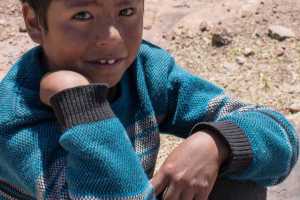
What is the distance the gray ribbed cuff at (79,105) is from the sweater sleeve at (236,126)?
1.27 ft

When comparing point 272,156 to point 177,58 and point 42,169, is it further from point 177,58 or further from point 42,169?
point 177,58

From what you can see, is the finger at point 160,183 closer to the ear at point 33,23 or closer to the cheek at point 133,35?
the cheek at point 133,35

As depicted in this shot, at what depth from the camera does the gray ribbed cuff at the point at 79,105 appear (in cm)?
176

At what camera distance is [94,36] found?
1.84 m

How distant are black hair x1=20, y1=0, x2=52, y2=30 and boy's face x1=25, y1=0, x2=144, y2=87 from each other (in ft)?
0.06

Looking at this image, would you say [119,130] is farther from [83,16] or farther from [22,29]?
[22,29]

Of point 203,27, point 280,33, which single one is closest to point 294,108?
point 280,33

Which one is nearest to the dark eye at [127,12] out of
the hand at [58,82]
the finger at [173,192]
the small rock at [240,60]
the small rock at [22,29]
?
the hand at [58,82]

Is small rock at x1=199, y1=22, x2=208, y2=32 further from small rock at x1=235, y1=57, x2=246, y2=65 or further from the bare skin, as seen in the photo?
the bare skin

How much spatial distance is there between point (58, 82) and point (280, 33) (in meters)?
2.63

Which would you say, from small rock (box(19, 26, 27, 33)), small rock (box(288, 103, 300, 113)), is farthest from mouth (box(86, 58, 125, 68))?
small rock (box(19, 26, 27, 33))

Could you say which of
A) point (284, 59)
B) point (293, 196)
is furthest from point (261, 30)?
point (293, 196)

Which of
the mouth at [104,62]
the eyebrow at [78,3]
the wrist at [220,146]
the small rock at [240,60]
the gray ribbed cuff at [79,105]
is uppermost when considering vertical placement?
the eyebrow at [78,3]

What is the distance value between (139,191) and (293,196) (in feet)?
2.58
